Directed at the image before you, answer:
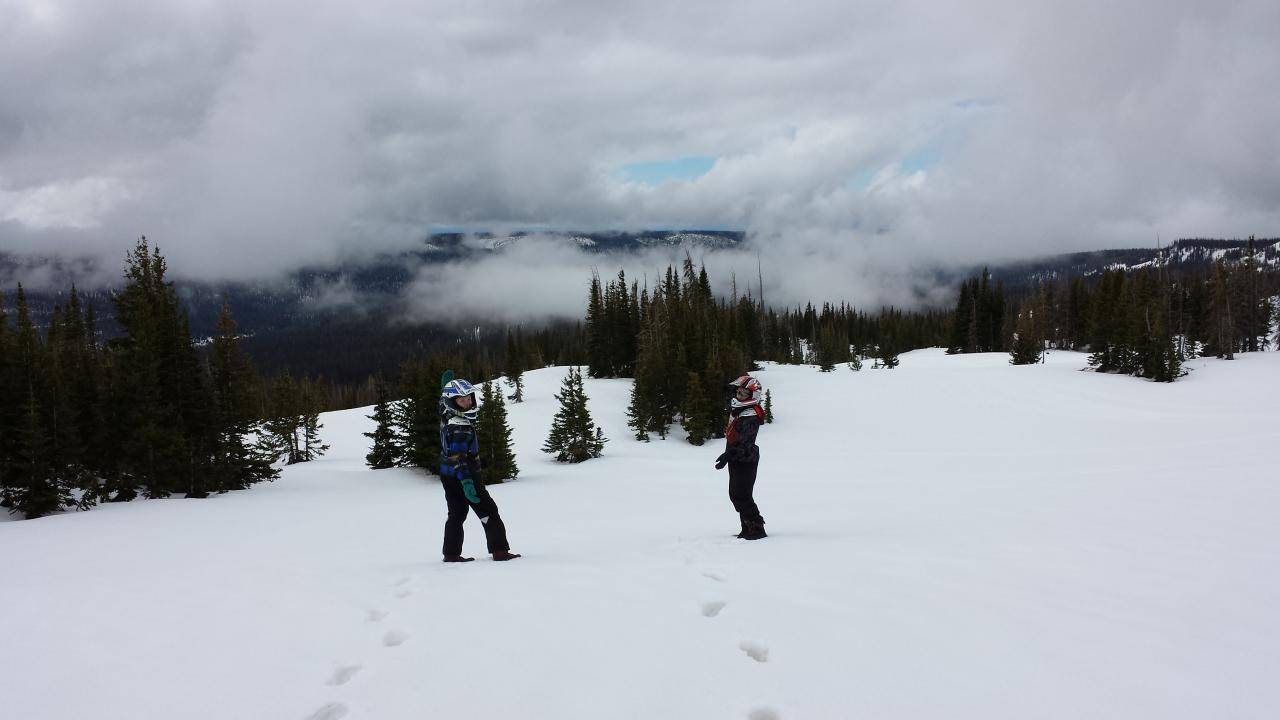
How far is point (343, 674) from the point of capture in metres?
4.49

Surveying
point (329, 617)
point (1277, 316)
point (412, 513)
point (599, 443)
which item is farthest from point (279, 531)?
point (1277, 316)

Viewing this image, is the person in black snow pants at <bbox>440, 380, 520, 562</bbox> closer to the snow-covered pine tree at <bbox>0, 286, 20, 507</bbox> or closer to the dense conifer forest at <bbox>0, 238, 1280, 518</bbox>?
the dense conifer forest at <bbox>0, 238, 1280, 518</bbox>

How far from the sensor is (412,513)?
15.1m

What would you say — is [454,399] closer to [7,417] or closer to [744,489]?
[744,489]

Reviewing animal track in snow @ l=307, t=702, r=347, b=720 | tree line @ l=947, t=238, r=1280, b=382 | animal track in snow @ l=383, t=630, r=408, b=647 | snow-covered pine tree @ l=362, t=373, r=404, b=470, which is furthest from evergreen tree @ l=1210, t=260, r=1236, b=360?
animal track in snow @ l=307, t=702, r=347, b=720

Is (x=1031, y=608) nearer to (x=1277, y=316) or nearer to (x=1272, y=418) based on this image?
(x=1272, y=418)

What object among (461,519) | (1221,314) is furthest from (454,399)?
(1221,314)

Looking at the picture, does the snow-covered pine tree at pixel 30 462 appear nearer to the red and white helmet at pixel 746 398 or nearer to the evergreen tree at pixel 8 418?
the evergreen tree at pixel 8 418

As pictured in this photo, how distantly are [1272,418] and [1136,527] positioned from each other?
29.8 m

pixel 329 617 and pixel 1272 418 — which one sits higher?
pixel 329 617

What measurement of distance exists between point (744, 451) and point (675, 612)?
4.20 m

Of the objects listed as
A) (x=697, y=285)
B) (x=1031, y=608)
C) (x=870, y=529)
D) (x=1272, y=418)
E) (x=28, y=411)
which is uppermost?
(x=697, y=285)

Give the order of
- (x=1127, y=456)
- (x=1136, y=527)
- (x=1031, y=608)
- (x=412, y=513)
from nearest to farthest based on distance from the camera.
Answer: (x=1031, y=608), (x=1136, y=527), (x=412, y=513), (x=1127, y=456)

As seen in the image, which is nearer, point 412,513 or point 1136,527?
point 1136,527
